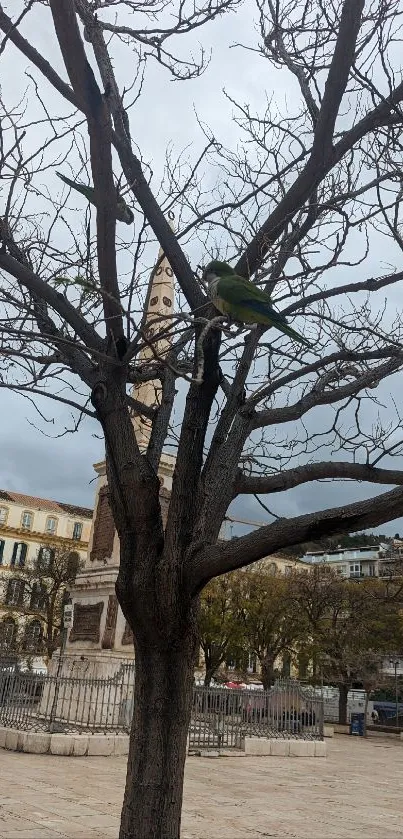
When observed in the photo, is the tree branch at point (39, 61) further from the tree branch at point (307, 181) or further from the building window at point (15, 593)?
the building window at point (15, 593)

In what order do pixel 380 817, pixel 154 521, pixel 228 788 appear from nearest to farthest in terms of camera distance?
pixel 154 521 < pixel 380 817 < pixel 228 788

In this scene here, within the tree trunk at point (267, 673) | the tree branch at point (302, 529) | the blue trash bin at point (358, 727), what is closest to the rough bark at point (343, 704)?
the blue trash bin at point (358, 727)

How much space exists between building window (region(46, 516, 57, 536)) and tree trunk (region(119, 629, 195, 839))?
6226 cm

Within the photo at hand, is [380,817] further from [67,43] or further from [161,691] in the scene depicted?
[67,43]

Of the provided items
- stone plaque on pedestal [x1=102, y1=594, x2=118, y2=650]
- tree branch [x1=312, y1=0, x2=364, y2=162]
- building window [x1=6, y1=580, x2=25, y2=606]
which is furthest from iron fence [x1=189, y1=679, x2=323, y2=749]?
building window [x1=6, y1=580, x2=25, y2=606]

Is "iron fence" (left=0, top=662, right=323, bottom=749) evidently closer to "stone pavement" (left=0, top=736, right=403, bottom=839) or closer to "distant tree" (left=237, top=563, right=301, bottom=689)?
"stone pavement" (left=0, top=736, right=403, bottom=839)

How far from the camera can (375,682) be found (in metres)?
29.5

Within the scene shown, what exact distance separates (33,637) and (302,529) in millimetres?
44536

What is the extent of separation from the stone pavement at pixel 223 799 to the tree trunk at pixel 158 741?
3150 mm

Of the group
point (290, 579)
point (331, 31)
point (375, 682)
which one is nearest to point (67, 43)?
point (331, 31)

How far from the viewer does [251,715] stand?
16.6 m

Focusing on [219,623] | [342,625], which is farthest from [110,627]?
[342,625]

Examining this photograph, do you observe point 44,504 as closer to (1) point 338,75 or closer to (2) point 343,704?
(2) point 343,704

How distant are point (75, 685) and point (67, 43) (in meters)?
12.5
